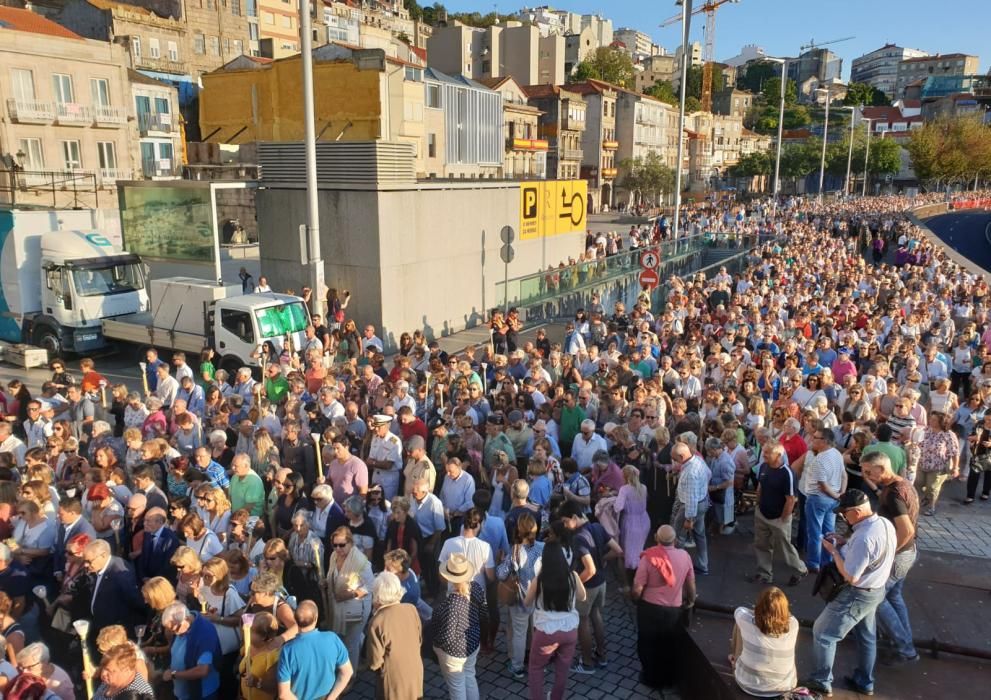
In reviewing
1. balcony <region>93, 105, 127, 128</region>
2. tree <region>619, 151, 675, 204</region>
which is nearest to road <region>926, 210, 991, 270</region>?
tree <region>619, 151, 675, 204</region>

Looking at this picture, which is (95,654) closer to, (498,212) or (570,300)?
(570,300)

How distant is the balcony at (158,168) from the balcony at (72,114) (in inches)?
266

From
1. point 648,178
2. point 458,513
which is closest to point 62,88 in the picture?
point 458,513

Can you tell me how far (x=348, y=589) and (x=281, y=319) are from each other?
932 centimetres

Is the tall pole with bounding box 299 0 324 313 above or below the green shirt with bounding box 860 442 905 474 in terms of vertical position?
above

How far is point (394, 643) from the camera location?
4801mm

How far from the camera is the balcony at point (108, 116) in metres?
34.5

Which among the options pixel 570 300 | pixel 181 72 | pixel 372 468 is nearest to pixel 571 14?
pixel 181 72

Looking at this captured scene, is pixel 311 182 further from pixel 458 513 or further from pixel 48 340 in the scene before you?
pixel 458 513

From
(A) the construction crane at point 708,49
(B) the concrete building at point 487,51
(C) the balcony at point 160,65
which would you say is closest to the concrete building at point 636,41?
(A) the construction crane at point 708,49

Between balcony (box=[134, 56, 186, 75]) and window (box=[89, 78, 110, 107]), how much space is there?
15.8 m

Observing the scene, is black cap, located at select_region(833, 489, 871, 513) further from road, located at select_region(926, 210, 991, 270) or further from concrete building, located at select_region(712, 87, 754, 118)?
concrete building, located at select_region(712, 87, 754, 118)

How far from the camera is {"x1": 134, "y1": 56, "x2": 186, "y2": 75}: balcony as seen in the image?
48978mm

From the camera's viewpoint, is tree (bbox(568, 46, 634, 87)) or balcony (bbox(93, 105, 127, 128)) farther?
tree (bbox(568, 46, 634, 87))
